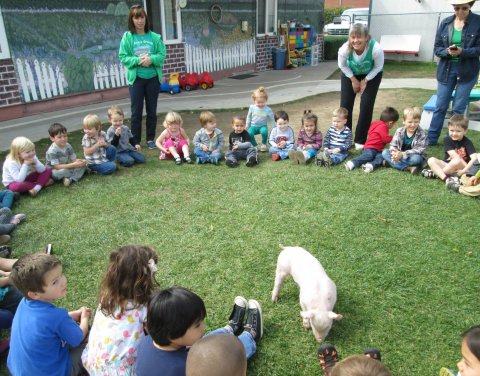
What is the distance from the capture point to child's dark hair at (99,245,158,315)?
2.00m

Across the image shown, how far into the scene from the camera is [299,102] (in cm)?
941

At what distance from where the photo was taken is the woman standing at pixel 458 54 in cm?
507

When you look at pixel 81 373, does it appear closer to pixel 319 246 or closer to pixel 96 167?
pixel 319 246

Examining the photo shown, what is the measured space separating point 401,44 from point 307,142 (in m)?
13.6

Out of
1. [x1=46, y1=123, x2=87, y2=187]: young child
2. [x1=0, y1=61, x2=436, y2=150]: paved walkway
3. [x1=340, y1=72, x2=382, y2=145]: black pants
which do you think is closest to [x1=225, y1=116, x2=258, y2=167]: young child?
[x1=340, y1=72, x2=382, y2=145]: black pants

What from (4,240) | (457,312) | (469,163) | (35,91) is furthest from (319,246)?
(35,91)

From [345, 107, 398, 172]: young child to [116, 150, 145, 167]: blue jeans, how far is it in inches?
117

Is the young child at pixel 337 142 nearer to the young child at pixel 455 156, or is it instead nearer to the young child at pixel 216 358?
the young child at pixel 455 156

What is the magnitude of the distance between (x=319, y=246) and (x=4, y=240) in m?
2.92

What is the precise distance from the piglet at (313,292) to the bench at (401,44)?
1645 centimetres

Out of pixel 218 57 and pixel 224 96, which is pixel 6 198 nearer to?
pixel 224 96

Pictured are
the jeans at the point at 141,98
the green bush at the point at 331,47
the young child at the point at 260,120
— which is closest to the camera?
the jeans at the point at 141,98

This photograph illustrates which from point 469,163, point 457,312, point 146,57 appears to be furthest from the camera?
point 146,57

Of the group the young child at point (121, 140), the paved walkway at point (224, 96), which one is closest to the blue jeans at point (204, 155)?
the young child at point (121, 140)
